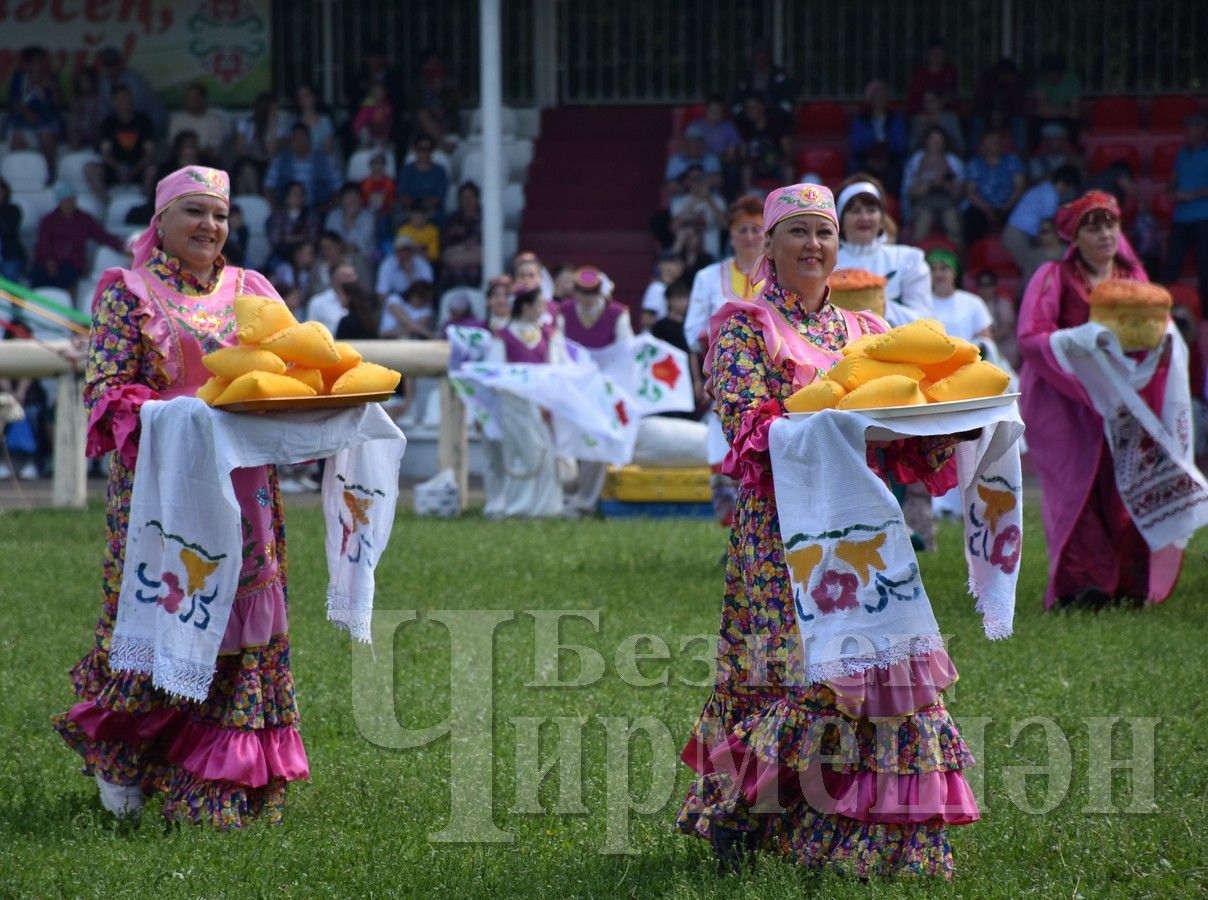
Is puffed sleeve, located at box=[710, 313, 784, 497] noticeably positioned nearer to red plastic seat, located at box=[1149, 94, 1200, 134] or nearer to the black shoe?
the black shoe

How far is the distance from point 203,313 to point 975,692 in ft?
11.0

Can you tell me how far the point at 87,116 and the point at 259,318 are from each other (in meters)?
17.1

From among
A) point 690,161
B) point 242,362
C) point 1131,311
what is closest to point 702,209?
point 690,161

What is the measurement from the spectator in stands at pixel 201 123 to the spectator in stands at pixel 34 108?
4.54ft

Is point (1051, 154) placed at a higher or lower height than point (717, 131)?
lower

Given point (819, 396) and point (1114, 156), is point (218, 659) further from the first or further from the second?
point (1114, 156)

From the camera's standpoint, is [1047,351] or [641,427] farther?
[641,427]

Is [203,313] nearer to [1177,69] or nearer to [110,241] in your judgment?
[110,241]

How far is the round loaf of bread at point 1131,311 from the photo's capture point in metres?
8.51

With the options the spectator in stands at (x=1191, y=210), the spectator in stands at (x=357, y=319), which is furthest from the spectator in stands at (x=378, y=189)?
the spectator in stands at (x=1191, y=210)

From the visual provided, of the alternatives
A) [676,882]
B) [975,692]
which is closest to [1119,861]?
[676,882]

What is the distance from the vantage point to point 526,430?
14.4 metres

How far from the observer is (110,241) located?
19391 millimetres

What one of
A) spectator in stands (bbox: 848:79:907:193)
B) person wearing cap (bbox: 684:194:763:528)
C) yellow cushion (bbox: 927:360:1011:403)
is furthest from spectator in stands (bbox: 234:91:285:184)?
yellow cushion (bbox: 927:360:1011:403)
